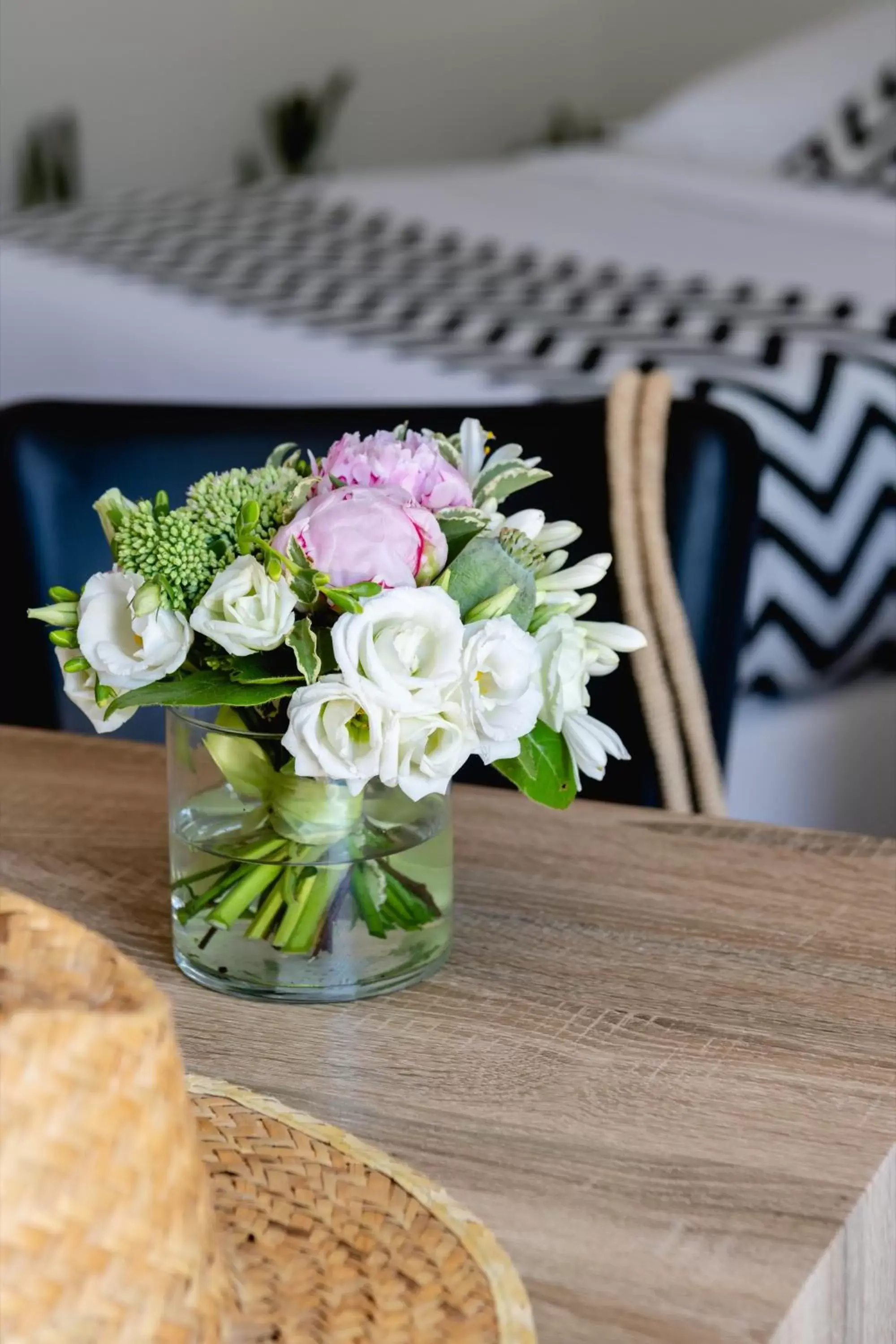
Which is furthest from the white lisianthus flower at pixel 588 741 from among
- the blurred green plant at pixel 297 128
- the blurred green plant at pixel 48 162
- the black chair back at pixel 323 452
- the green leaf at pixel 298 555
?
the blurred green plant at pixel 297 128

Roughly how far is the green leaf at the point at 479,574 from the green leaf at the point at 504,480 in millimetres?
58

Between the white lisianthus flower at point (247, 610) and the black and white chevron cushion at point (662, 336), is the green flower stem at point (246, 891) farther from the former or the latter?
the black and white chevron cushion at point (662, 336)

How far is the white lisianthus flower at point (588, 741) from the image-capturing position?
540 millimetres

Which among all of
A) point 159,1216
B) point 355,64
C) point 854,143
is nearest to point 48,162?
point 355,64

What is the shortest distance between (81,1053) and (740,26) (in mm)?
3227

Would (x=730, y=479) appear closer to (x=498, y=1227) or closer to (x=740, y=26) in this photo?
(x=498, y=1227)

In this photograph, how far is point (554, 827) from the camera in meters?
0.72

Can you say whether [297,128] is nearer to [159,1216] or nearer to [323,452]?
[323,452]

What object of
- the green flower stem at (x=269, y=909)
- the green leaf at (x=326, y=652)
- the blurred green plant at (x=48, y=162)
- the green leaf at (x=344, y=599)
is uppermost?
the green leaf at (x=344, y=599)

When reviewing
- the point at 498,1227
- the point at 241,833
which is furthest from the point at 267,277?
the point at 498,1227

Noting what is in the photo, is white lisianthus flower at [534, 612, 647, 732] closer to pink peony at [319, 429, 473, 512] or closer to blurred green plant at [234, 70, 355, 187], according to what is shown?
pink peony at [319, 429, 473, 512]

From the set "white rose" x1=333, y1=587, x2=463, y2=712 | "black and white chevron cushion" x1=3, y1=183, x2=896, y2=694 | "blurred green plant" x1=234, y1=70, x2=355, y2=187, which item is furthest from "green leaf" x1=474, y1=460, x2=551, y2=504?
"blurred green plant" x1=234, y1=70, x2=355, y2=187

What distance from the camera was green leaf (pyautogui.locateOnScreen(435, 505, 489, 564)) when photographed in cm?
54

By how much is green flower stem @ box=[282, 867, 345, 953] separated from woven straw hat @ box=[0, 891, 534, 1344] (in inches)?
5.1
